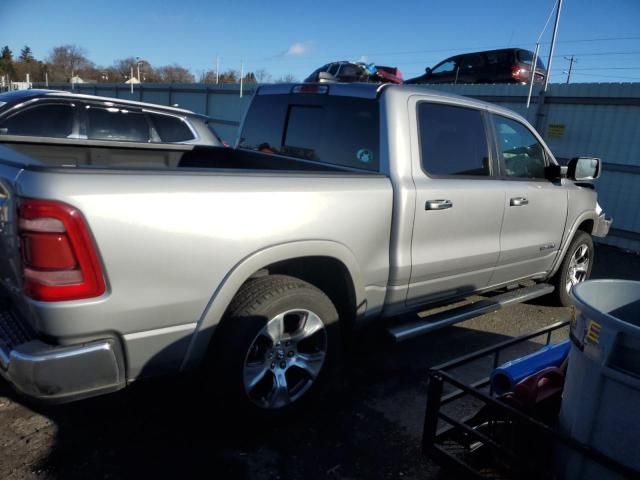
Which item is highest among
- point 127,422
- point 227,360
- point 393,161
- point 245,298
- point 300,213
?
A: point 393,161

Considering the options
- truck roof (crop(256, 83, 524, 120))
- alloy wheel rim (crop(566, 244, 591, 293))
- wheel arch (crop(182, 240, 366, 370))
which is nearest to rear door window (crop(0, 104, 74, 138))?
truck roof (crop(256, 83, 524, 120))

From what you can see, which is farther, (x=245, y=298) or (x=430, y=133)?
(x=430, y=133)

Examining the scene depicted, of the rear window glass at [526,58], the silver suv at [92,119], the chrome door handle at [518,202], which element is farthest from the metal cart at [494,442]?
the rear window glass at [526,58]

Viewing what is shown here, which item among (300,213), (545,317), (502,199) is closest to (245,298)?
(300,213)

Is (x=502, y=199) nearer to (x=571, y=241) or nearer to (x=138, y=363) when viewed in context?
(x=571, y=241)

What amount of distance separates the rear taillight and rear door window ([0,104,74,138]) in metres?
4.48

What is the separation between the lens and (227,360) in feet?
8.16

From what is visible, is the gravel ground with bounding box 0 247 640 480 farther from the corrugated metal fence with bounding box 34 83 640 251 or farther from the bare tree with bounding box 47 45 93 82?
the bare tree with bounding box 47 45 93 82

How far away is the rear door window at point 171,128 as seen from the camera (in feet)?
21.2

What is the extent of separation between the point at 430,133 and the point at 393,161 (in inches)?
19.2

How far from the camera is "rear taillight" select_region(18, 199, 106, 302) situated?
1.92m

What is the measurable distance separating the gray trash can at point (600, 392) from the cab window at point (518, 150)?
7.29 feet

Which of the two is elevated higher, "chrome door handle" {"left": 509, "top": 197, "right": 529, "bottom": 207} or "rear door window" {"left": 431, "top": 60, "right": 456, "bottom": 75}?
"rear door window" {"left": 431, "top": 60, "right": 456, "bottom": 75}

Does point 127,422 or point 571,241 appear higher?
point 571,241
